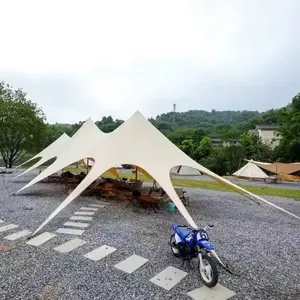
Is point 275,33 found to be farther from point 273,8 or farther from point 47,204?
point 47,204

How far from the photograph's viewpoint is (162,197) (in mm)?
6625

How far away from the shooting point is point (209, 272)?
280 centimetres

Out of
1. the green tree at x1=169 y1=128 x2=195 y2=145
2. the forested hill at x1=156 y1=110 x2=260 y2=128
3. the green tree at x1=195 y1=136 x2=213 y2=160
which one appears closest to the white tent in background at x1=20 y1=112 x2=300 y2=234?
the green tree at x1=195 y1=136 x2=213 y2=160

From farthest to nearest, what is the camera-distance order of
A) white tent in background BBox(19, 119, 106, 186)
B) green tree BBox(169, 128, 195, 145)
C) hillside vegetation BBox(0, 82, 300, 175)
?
green tree BBox(169, 128, 195, 145), hillside vegetation BBox(0, 82, 300, 175), white tent in background BBox(19, 119, 106, 186)

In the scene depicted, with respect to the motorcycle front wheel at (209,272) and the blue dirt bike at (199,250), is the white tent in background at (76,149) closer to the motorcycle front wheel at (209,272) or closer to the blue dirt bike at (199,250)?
the blue dirt bike at (199,250)

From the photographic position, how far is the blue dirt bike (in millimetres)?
2791

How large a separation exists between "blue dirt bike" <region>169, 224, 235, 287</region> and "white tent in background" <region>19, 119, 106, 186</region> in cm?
409

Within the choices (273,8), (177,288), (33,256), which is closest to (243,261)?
(177,288)

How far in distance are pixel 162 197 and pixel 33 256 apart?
145 inches

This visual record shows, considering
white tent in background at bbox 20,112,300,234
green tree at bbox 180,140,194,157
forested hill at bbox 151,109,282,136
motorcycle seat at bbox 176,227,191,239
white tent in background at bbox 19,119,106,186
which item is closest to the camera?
motorcycle seat at bbox 176,227,191,239

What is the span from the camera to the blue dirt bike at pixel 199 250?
2.79 m

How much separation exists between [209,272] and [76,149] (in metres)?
6.56

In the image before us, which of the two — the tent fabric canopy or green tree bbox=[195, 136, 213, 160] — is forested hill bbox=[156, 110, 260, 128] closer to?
green tree bbox=[195, 136, 213, 160]

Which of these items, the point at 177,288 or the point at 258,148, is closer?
the point at 177,288
